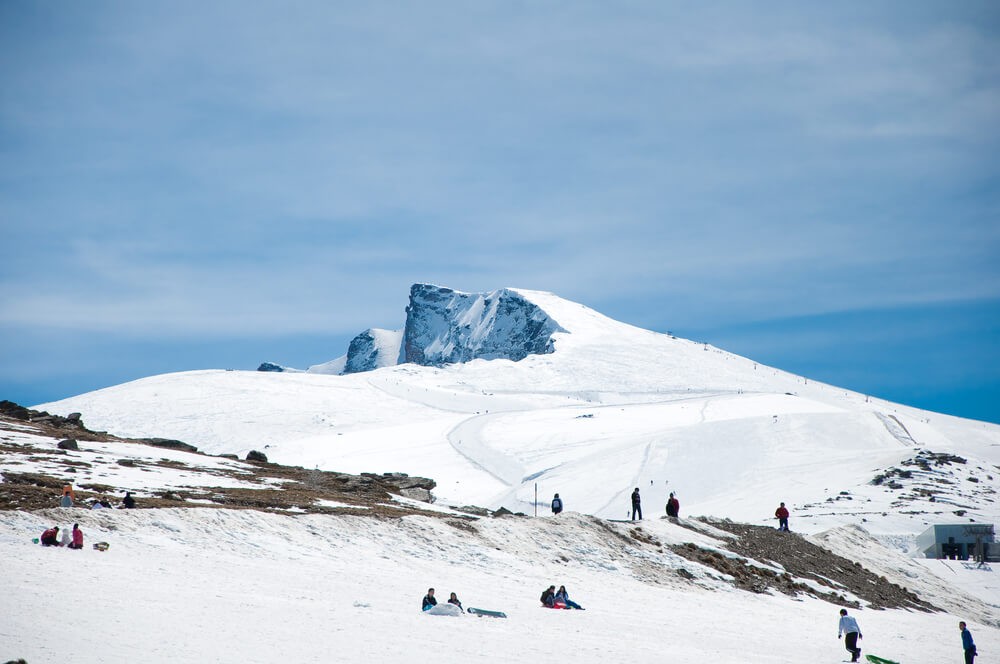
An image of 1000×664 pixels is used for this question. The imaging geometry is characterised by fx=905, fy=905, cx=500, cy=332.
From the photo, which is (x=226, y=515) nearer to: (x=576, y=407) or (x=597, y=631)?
(x=597, y=631)

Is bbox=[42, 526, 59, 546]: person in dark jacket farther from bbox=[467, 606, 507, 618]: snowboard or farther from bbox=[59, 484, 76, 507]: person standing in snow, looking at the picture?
Result: bbox=[467, 606, 507, 618]: snowboard

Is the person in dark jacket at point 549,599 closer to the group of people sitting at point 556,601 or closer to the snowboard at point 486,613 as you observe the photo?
the group of people sitting at point 556,601

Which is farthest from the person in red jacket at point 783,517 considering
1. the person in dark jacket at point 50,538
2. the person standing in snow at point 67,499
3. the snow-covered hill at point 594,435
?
the person in dark jacket at point 50,538

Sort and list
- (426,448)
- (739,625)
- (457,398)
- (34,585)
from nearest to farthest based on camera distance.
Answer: (34,585), (739,625), (426,448), (457,398)

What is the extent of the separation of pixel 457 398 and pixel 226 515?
116 m

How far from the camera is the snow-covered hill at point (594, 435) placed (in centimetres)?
6219

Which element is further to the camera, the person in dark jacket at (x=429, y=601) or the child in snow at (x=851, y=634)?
the child in snow at (x=851, y=634)

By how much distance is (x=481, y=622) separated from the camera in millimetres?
23031

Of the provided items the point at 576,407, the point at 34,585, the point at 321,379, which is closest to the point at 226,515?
the point at 34,585

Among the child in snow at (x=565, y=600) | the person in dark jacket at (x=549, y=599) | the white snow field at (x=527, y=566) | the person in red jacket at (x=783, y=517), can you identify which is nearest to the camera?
the white snow field at (x=527, y=566)

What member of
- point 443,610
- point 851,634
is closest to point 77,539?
point 443,610

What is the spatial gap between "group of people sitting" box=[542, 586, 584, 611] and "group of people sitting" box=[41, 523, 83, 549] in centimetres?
1294

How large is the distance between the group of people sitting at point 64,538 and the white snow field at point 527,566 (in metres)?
0.37

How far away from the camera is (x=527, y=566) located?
1267 inches
